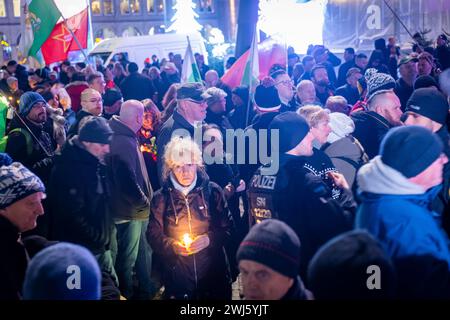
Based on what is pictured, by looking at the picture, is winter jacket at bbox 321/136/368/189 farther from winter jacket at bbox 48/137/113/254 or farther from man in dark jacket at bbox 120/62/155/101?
man in dark jacket at bbox 120/62/155/101

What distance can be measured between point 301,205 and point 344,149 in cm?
60

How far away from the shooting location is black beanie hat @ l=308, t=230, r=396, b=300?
2.36 meters

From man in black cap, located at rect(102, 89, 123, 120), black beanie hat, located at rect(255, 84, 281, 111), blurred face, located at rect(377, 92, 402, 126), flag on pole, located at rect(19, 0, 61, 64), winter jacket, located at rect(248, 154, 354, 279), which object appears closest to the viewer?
winter jacket, located at rect(248, 154, 354, 279)

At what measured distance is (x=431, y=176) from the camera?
266 centimetres

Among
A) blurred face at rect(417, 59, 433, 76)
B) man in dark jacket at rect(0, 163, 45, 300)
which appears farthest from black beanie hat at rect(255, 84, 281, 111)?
man in dark jacket at rect(0, 163, 45, 300)

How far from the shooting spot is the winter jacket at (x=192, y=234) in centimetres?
369

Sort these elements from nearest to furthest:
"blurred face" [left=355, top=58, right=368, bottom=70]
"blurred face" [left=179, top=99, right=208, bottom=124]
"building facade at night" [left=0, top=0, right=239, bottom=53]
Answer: "blurred face" [left=179, top=99, right=208, bottom=124] → "blurred face" [left=355, top=58, right=368, bottom=70] → "building facade at night" [left=0, top=0, right=239, bottom=53]

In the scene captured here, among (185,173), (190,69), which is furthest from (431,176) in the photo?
(190,69)

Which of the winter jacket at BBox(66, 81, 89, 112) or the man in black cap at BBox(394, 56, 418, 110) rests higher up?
the man in black cap at BBox(394, 56, 418, 110)

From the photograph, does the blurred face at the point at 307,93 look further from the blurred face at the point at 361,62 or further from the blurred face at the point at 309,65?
the blurred face at the point at 309,65

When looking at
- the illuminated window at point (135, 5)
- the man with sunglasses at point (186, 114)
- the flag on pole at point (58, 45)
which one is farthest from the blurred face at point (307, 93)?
the illuminated window at point (135, 5)

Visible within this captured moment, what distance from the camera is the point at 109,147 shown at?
13.8ft

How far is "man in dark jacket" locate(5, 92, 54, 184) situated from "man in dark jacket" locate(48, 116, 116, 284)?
1.30 feet
